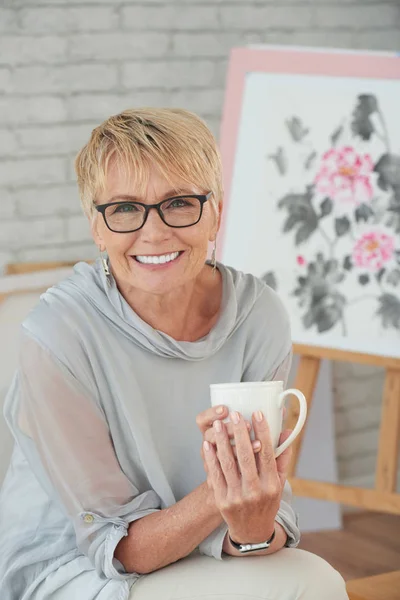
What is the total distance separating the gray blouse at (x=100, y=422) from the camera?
127 cm

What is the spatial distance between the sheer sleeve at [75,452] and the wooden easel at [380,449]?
3.61 feet

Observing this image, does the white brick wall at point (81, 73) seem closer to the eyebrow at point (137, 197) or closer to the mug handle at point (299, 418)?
the eyebrow at point (137, 197)

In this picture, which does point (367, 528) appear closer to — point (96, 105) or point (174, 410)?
point (96, 105)

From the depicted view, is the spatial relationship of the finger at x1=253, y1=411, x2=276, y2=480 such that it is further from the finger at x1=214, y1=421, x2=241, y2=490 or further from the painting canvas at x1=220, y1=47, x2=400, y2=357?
the painting canvas at x1=220, y1=47, x2=400, y2=357

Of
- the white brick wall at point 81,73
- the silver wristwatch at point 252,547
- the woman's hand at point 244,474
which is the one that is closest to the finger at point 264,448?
the woman's hand at point 244,474

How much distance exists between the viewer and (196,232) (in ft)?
4.31

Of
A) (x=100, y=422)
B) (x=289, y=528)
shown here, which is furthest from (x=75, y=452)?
(x=289, y=528)

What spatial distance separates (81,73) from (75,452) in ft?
5.31

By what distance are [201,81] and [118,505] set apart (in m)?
1.80

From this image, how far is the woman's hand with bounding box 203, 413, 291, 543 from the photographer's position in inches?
43.7

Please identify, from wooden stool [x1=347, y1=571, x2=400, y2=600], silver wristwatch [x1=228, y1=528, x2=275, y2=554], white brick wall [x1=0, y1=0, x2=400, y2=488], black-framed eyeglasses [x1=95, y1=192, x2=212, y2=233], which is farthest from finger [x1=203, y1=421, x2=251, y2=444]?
white brick wall [x1=0, y1=0, x2=400, y2=488]

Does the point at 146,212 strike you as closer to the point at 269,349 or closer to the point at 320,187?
the point at 269,349

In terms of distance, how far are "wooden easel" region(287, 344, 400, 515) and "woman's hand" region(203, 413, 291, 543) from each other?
3.81 ft

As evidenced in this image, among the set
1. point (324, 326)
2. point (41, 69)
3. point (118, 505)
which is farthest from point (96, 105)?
point (118, 505)
